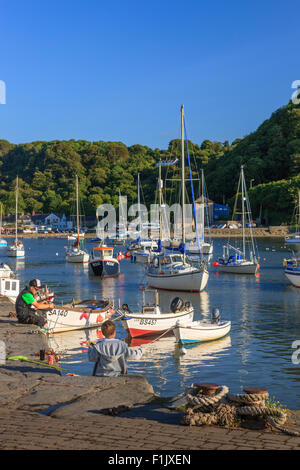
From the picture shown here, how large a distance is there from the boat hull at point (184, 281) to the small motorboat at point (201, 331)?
1265 centimetres

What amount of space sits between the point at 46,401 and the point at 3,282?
17340 millimetres

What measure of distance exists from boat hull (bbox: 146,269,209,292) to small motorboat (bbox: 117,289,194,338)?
1332cm

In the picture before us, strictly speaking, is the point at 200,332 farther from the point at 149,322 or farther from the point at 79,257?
the point at 79,257

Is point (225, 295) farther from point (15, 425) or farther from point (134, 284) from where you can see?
point (15, 425)

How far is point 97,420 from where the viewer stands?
782cm

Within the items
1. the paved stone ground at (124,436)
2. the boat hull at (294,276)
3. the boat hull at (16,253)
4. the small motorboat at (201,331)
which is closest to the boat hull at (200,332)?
the small motorboat at (201,331)

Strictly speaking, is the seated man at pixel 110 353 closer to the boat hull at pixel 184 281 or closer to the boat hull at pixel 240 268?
the boat hull at pixel 184 281

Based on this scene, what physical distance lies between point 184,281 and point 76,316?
13989 millimetres

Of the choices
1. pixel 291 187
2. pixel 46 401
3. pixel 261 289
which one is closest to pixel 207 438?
pixel 46 401

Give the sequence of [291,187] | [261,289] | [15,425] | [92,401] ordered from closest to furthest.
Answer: [15,425], [92,401], [261,289], [291,187]

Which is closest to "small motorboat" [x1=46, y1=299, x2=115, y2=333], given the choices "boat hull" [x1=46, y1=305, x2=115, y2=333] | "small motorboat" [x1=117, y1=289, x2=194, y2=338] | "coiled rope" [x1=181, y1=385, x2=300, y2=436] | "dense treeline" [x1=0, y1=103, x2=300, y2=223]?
"boat hull" [x1=46, y1=305, x2=115, y2=333]

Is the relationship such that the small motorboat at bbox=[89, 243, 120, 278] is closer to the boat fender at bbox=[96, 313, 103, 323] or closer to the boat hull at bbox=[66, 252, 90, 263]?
the boat hull at bbox=[66, 252, 90, 263]

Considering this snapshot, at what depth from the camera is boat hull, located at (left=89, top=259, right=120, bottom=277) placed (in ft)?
148

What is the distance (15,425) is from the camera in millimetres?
7527
